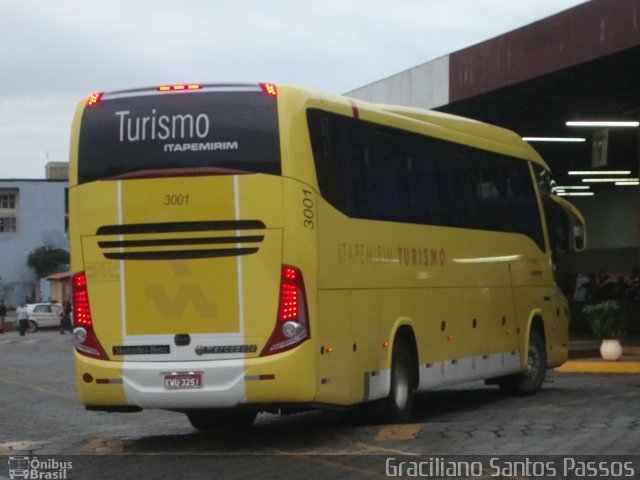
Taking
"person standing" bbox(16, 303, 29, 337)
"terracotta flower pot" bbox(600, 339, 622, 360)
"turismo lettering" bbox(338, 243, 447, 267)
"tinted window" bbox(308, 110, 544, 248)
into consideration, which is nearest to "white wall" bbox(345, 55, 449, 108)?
"terracotta flower pot" bbox(600, 339, 622, 360)

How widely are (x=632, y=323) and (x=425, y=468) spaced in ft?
74.3

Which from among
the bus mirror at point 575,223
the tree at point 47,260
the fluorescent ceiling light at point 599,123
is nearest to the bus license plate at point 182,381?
the bus mirror at point 575,223

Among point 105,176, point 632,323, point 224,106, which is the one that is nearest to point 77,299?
point 105,176

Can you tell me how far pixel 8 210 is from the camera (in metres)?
120

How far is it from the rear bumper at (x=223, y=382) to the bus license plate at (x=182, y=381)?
35 mm

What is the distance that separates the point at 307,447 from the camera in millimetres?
13023

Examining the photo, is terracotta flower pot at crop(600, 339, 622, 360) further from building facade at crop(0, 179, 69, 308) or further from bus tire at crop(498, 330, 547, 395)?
building facade at crop(0, 179, 69, 308)

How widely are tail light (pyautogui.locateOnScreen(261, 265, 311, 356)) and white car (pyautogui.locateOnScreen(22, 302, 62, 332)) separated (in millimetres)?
59473

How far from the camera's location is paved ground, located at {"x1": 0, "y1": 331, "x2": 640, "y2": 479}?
1166 cm

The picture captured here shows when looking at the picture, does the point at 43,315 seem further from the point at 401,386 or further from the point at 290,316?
the point at 290,316

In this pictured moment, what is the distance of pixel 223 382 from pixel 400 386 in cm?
301

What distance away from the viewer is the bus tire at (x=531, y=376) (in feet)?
63.5

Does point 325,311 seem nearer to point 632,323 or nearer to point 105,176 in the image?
point 105,176

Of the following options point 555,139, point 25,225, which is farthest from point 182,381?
point 25,225
